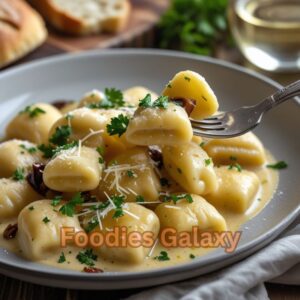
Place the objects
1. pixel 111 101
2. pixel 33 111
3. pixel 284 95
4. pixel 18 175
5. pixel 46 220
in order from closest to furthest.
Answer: pixel 46 220 → pixel 18 175 → pixel 284 95 → pixel 111 101 → pixel 33 111

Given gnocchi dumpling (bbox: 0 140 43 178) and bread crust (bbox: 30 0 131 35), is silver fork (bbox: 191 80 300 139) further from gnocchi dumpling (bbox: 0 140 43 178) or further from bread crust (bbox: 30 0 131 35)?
bread crust (bbox: 30 0 131 35)

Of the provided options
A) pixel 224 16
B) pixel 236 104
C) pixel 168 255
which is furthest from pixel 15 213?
pixel 224 16

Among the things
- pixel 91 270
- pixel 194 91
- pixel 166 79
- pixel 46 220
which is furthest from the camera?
pixel 166 79

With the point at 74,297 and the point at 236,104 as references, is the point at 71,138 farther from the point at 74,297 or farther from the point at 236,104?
the point at 236,104

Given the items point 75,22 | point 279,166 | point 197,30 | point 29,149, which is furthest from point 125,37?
point 279,166

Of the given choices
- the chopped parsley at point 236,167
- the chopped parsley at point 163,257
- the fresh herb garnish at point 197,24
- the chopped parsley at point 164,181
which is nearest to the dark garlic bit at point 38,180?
the chopped parsley at point 164,181

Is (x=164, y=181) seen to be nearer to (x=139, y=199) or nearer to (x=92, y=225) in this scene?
(x=139, y=199)
